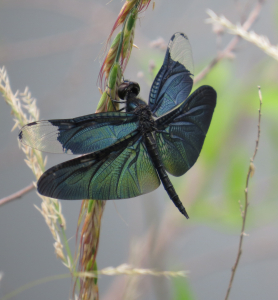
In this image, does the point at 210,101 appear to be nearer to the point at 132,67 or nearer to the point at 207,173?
the point at 207,173

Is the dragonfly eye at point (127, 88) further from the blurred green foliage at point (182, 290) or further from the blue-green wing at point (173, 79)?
the blurred green foliage at point (182, 290)

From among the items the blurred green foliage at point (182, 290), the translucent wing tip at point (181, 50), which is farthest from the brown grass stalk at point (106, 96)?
the blurred green foliage at point (182, 290)

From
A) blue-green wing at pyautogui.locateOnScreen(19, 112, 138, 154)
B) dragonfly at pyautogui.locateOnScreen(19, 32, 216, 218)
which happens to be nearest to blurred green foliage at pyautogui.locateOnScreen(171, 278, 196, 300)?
dragonfly at pyautogui.locateOnScreen(19, 32, 216, 218)

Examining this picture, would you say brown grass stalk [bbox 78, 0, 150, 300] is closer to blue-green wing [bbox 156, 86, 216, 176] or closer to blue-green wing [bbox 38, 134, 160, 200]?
blue-green wing [bbox 38, 134, 160, 200]

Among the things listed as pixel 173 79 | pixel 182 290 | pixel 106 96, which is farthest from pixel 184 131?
pixel 182 290

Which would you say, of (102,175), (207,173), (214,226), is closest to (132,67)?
(207,173)
